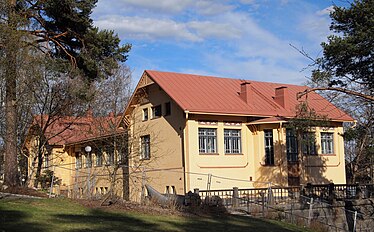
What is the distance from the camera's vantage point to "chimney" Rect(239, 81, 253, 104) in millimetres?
32500

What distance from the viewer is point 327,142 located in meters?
34.6

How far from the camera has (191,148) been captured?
29453 mm

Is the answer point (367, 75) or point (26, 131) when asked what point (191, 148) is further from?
point (367, 75)

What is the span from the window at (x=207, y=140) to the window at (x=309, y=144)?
5.35 m

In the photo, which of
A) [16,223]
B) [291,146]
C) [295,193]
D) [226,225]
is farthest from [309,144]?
[16,223]

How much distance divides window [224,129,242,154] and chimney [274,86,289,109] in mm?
4135

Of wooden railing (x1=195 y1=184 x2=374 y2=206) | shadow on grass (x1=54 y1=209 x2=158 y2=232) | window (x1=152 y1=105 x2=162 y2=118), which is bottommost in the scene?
shadow on grass (x1=54 y1=209 x2=158 y2=232)

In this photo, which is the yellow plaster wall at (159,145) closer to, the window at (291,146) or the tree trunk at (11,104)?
the window at (291,146)

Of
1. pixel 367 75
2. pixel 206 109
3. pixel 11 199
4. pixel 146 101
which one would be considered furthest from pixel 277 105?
pixel 11 199

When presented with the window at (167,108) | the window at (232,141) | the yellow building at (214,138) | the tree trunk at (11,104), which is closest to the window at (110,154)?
the yellow building at (214,138)

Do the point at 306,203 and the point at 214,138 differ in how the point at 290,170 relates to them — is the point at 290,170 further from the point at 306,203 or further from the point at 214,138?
the point at 306,203

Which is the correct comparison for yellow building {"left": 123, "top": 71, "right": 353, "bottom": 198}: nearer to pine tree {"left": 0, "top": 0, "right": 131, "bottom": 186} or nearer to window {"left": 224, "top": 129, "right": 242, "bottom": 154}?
window {"left": 224, "top": 129, "right": 242, "bottom": 154}

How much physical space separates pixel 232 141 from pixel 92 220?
58.2ft

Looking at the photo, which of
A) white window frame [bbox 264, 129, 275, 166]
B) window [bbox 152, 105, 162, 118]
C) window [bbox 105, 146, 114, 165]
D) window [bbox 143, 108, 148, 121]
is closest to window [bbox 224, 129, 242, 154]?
white window frame [bbox 264, 129, 275, 166]
